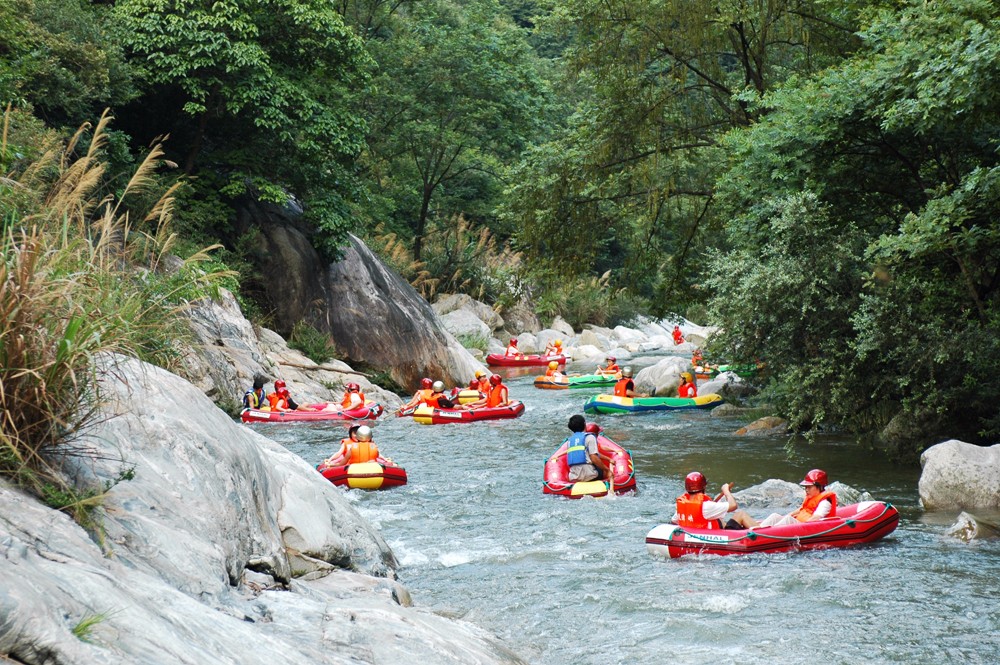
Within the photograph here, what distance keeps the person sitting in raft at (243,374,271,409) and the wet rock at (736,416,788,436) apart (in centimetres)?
885

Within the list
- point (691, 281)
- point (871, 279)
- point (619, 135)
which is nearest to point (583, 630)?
point (871, 279)

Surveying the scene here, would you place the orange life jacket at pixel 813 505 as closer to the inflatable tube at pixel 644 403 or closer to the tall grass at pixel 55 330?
the tall grass at pixel 55 330

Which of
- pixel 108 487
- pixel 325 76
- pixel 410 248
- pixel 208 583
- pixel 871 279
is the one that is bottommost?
pixel 208 583

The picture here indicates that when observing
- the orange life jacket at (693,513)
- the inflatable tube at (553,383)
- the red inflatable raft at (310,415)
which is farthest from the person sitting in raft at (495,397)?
the orange life jacket at (693,513)

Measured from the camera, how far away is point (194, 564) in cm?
471

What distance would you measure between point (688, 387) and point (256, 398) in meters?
9.98

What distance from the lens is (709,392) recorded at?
→ 23.1 m

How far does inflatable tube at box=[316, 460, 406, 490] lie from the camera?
1241 centimetres

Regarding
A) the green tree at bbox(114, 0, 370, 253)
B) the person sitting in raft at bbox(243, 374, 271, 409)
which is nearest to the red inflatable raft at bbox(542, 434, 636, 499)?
the person sitting in raft at bbox(243, 374, 271, 409)

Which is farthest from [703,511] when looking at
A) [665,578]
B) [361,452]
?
[361,452]

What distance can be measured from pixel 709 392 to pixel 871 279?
11.3 metres

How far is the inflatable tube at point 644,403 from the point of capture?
21141mm

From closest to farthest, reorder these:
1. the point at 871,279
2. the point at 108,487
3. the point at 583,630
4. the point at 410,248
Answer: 1. the point at 108,487
2. the point at 583,630
3. the point at 871,279
4. the point at 410,248

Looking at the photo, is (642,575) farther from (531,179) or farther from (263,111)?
(263,111)
